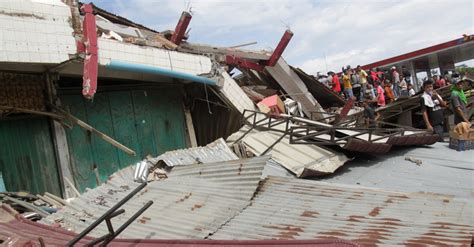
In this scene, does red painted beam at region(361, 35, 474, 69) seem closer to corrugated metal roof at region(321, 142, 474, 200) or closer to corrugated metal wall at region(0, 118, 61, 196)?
corrugated metal roof at region(321, 142, 474, 200)

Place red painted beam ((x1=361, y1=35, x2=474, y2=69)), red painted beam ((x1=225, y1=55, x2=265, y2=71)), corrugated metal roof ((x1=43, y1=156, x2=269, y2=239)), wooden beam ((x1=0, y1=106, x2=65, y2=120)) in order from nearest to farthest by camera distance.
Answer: corrugated metal roof ((x1=43, y1=156, x2=269, y2=239)), wooden beam ((x1=0, y1=106, x2=65, y2=120)), red painted beam ((x1=225, y1=55, x2=265, y2=71)), red painted beam ((x1=361, y1=35, x2=474, y2=69))

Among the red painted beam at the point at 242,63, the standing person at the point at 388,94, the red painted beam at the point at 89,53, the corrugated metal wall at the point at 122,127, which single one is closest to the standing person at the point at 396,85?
the standing person at the point at 388,94

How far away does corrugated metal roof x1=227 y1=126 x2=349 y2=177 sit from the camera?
706 centimetres

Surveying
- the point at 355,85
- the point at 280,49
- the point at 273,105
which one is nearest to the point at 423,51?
the point at 355,85

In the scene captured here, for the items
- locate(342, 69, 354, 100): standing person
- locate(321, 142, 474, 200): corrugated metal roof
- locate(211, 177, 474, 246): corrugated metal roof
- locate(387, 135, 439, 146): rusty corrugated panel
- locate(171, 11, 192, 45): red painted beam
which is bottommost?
locate(321, 142, 474, 200): corrugated metal roof

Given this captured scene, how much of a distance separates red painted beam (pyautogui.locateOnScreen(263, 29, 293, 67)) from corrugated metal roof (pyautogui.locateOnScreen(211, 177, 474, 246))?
271 inches

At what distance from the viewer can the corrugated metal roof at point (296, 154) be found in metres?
7.06

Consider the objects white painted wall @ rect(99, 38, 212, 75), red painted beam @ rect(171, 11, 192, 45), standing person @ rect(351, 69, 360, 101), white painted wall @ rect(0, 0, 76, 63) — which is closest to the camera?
white painted wall @ rect(0, 0, 76, 63)

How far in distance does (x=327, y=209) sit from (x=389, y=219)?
74 centimetres

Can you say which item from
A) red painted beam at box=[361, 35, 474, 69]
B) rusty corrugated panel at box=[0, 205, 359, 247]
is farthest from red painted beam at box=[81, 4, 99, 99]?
red painted beam at box=[361, 35, 474, 69]

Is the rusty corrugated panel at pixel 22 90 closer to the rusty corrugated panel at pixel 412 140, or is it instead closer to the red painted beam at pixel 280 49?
the rusty corrugated panel at pixel 412 140

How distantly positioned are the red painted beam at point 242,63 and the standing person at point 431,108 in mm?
4625

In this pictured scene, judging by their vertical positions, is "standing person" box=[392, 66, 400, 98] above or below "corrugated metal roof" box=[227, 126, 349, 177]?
above

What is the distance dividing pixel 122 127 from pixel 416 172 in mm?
5740
